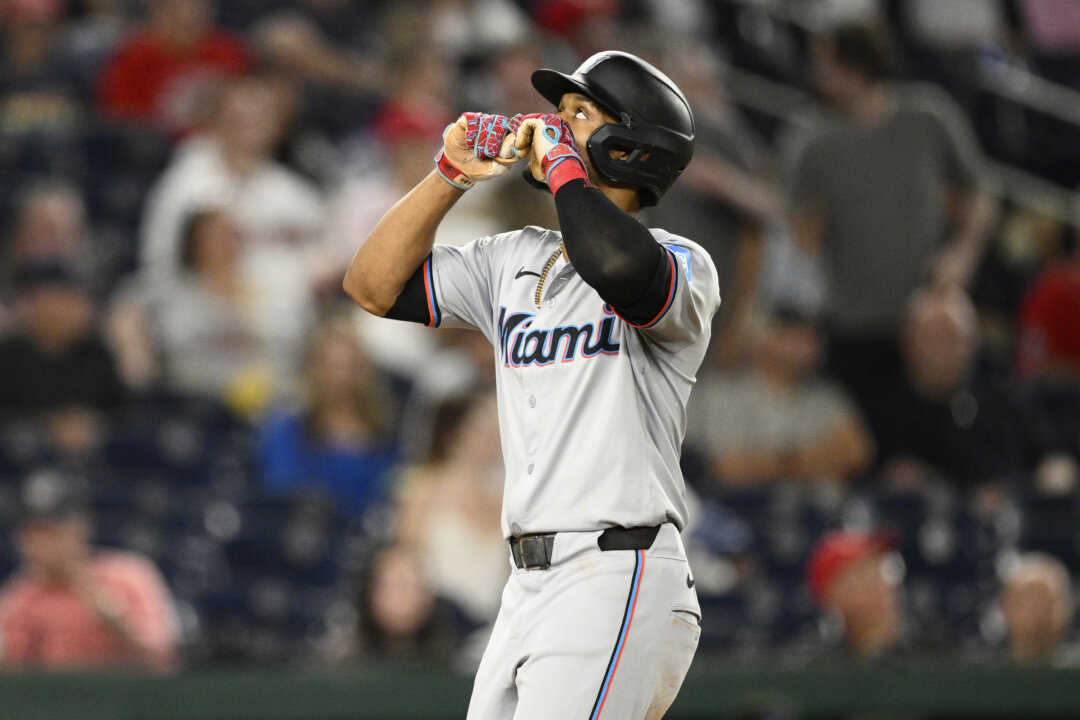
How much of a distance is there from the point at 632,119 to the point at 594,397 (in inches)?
19.1

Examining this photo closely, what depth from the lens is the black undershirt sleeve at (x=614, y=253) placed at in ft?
7.80

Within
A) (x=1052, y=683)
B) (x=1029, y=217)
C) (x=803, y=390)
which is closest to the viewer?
(x=1052, y=683)

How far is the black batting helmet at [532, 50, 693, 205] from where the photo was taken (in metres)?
2.58

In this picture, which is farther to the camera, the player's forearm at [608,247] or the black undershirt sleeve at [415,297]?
the black undershirt sleeve at [415,297]

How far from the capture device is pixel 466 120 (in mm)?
2646

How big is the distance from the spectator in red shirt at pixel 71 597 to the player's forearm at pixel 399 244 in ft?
7.98

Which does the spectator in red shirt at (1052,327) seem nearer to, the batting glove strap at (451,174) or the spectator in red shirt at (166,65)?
the spectator in red shirt at (166,65)

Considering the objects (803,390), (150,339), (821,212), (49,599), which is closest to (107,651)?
(49,599)

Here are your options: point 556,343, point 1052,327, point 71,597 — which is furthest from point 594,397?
point 1052,327

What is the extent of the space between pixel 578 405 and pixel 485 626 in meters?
2.75

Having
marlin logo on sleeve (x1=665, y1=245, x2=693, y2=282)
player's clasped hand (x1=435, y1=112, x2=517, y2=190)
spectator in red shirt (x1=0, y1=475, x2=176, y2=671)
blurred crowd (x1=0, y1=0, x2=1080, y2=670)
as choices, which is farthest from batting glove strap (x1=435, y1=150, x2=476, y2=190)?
spectator in red shirt (x1=0, y1=475, x2=176, y2=671)

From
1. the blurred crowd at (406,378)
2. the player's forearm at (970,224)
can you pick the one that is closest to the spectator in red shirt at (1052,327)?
the blurred crowd at (406,378)

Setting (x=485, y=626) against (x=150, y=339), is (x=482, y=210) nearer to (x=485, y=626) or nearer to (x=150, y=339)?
(x=150, y=339)

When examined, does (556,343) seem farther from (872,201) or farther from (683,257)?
(872,201)
